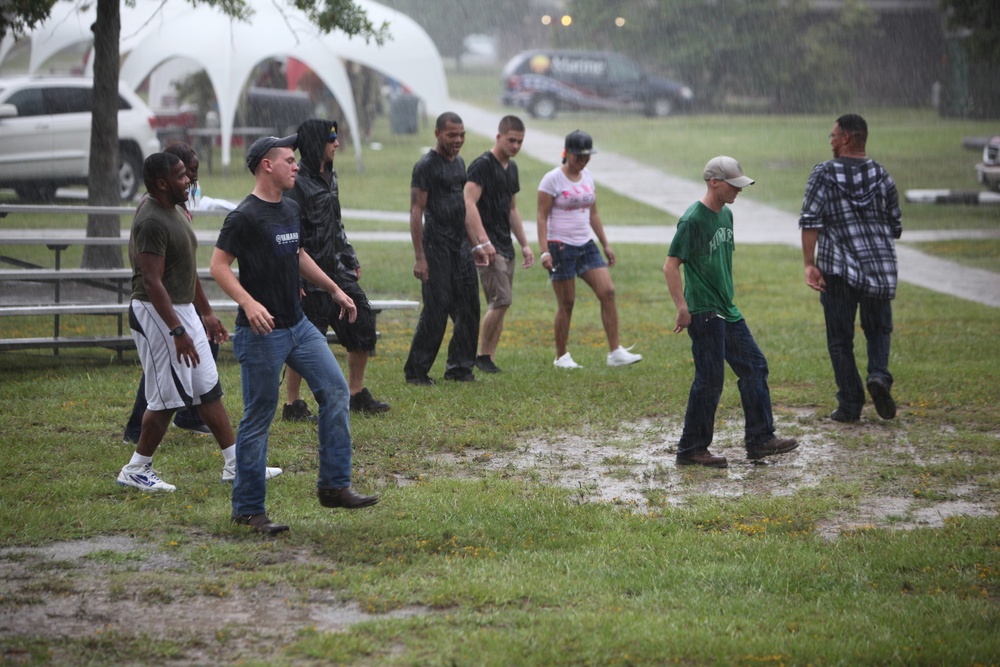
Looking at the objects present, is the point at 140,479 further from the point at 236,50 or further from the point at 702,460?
the point at 236,50

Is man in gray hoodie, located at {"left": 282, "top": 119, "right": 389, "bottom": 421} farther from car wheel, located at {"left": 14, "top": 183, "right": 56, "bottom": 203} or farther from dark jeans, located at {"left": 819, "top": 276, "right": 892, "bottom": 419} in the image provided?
car wheel, located at {"left": 14, "top": 183, "right": 56, "bottom": 203}

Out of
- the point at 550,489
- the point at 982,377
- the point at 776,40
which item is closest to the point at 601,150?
the point at 776,40

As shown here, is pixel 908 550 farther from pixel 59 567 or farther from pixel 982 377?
pixel 982 377

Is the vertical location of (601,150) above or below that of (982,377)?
above

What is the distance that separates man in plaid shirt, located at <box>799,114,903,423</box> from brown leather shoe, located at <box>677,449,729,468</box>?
4.69ft

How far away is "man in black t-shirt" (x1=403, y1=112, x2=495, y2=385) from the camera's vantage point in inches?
341

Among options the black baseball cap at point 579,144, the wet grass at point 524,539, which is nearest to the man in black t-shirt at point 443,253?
the wet grass at point 524,539

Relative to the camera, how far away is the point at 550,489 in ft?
20.9

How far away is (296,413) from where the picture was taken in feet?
25.6

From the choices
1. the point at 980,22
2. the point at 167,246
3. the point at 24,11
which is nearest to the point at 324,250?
the point at 167,246

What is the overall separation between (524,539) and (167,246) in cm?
238

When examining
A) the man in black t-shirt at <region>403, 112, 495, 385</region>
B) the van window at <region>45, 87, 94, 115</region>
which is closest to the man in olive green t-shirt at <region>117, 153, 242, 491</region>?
the man in black t-shirt at <region>403, 112, 495, 385</region>

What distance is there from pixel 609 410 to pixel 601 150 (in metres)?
26.6

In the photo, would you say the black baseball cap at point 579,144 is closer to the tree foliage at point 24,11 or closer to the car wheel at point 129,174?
the tree foliage at point 24,11
